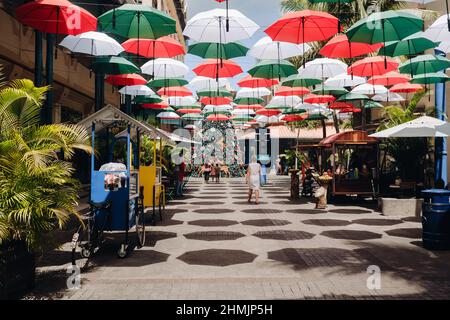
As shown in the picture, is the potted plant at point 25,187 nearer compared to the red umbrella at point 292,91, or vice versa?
the potted plant at point 25,187

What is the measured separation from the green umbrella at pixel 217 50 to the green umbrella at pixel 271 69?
1.91m

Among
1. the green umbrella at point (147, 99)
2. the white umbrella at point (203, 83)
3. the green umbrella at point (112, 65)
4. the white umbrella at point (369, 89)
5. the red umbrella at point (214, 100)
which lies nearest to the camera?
the green umbrella at point (112, 65)

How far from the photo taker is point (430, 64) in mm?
14898

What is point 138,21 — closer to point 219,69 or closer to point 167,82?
point 219,69

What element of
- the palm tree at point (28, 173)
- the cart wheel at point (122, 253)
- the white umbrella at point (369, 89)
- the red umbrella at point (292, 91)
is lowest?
the cart wheel at point (122, 253)

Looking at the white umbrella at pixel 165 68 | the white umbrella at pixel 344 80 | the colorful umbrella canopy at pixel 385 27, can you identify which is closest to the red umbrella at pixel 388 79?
the white umbrella at pixel 344 80

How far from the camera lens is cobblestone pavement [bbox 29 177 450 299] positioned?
550 centimetres

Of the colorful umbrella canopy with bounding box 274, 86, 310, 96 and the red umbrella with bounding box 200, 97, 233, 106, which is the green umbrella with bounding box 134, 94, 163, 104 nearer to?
the red umbrella with bounding box 200, 97, 233, 106

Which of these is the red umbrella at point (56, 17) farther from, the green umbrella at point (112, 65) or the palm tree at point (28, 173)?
the green umbrella at point (112, 65)

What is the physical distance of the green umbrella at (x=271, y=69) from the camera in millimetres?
16031

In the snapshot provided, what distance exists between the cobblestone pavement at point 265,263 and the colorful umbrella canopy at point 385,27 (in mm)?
5171

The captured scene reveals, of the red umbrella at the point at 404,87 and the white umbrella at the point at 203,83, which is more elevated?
the white umbrella at the point at 203,83

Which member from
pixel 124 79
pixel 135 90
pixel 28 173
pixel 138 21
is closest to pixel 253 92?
pixel 135 90

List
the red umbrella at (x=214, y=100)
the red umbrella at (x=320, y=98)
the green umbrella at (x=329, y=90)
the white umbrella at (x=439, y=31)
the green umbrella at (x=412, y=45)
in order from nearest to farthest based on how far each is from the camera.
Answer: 1. the white umbrella at (x=439, y=31)
2. the green umbrella at (x=412, y=45)
3. the green umbrella at (x=329, y=90)
4. the red umbrella at (x=320, y=98)
5. the red umbrella at (x=214, y=100)
